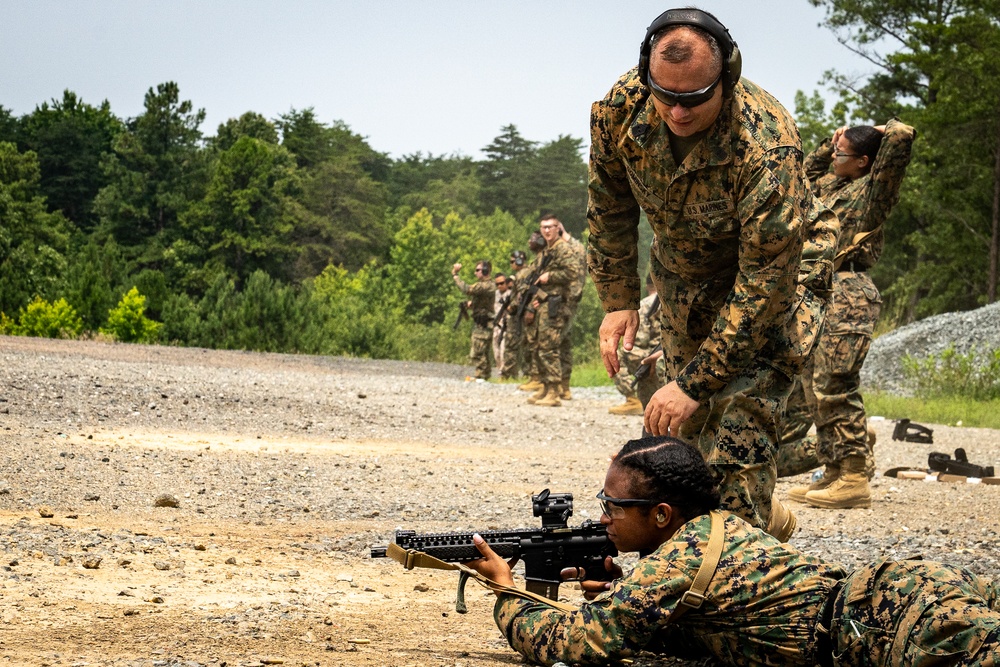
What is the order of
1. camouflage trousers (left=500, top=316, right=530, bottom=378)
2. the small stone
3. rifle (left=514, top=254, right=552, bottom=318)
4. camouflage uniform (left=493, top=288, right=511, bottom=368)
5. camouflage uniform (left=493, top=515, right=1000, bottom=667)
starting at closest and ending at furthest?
camouflage uniform (left=493, top=515, right=1000, bottom=667) < the small stone < rifle (left=514, top=254, right=552, bottom=318) < camouflage trousers (left=500, top=316, right=530, bottom=378) < camouflage uniform (left=493, top=288, right=511, bottom=368)

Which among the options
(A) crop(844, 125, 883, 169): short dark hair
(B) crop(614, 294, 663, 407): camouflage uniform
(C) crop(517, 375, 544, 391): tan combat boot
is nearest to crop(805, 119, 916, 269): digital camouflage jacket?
(A) crop(844, 125, 883, 169): short dark hair

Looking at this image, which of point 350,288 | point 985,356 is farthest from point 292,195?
point 985,356

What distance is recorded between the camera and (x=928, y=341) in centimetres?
2239

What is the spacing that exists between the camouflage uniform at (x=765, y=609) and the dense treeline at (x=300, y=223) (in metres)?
21.7

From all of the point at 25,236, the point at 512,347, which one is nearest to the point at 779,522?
the point at 512,347

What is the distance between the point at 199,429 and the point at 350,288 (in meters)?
40.3

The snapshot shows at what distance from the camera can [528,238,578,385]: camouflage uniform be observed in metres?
16.5

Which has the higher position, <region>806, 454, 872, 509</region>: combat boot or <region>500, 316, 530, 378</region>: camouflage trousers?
<region>500, 316, 530, 378</region>: camouflage trousers

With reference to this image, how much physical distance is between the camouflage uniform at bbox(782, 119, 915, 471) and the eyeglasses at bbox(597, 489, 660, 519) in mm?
4324

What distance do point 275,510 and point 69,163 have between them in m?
40.6

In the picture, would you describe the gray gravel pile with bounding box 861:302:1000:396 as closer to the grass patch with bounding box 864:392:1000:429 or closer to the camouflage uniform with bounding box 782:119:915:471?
the grass patch with bounding box 864:392:1000:429

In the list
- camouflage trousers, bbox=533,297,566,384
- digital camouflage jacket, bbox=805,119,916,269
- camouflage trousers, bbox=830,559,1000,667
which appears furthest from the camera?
camouflage trousers, bbox=533,297,566,384

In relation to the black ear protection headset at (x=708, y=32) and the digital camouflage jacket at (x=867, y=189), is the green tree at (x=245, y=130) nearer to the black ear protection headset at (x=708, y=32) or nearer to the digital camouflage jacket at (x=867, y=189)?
the digital camouflage jacket at (x=867, y=189)

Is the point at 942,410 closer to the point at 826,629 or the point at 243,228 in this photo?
the point at 826,629
